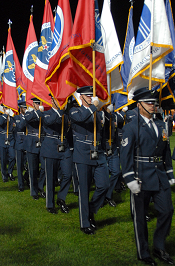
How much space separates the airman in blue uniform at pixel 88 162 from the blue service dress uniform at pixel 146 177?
1.21 m

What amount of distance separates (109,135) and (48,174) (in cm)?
177

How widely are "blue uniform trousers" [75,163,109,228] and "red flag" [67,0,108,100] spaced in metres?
1.43

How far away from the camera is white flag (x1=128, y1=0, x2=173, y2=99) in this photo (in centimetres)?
550

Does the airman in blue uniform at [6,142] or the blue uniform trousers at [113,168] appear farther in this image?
the airman in blue uniform at [6,142]

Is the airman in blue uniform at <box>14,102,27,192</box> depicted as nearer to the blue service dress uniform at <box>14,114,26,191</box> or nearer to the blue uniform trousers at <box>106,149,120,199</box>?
the blue service dress uniform at <box>14,114,26,191</box>

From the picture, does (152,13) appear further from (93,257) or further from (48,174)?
(93,257)

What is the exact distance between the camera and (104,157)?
16.7 feet

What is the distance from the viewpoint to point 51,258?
150 inches

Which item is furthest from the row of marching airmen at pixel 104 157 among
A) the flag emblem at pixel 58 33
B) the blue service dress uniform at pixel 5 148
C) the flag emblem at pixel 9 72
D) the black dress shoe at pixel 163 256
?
the flag emblem at pixel 9 72

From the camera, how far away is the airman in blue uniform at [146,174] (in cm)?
360

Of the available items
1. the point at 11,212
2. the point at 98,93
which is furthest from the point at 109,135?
the point at 11,212

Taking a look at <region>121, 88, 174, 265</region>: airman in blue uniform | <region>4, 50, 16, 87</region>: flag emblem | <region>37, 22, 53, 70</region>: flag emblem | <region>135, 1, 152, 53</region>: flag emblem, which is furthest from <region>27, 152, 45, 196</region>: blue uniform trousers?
<region>121, 88, 174, 265</region>: airman in blue uniform

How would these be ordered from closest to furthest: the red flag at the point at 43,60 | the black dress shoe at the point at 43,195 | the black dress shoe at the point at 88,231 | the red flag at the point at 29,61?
the black dress shoe at the point at 88,231, the black dress shoe at the point at 43,195, the red flag at the point at 43,60, the red flag at the point at 29,61

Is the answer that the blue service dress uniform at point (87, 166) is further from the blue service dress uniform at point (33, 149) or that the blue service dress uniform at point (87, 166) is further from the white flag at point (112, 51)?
the blue service dress uniform at point (33, 149)
